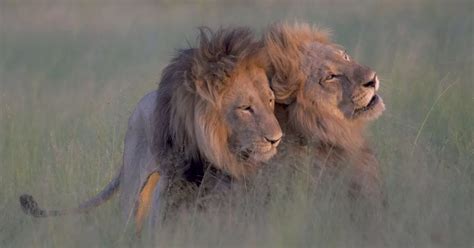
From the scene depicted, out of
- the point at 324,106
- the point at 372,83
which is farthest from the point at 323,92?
the point at 372,83

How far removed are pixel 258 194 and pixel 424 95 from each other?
298cm

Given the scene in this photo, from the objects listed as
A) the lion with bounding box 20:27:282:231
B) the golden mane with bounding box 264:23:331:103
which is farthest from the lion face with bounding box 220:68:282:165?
the golden mane with bounding box 264:23:331:103

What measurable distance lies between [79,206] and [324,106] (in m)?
1.39

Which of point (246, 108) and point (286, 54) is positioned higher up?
point (286, 54)

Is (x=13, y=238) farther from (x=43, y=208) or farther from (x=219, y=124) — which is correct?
(x=219, y=124)

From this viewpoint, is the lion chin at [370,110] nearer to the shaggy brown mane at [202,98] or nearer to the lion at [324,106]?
the lion at [324,106]

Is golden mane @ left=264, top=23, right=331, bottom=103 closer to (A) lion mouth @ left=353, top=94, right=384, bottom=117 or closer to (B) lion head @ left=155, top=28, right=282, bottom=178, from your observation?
(B) lion head @ left=155, top=28, right=282, bottom=178

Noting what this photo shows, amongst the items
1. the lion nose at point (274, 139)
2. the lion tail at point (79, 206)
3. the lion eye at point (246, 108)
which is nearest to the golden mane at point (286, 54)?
the lion eye at point (246, 108)

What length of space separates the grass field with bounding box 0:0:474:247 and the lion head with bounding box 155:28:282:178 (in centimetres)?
20

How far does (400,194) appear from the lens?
16.9 feet

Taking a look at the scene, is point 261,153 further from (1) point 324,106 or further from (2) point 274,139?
(1) point 324,106

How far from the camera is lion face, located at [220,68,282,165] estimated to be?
485cm

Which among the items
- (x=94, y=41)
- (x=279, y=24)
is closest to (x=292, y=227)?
(x=279, y=24)

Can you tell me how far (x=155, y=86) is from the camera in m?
8.29
